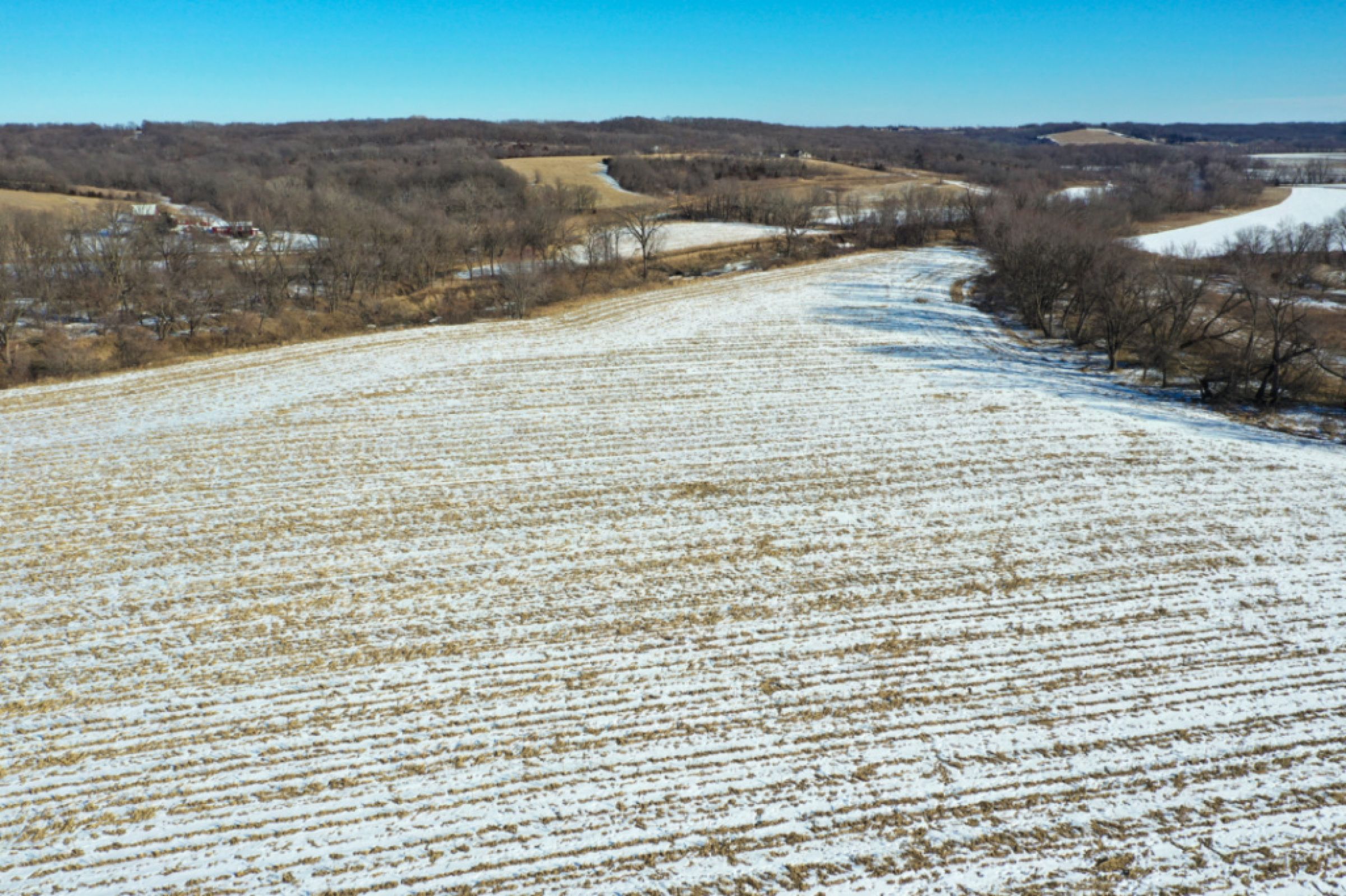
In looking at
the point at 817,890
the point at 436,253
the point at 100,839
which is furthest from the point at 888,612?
the point at 436,253

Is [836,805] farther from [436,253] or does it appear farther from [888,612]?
[436,253]

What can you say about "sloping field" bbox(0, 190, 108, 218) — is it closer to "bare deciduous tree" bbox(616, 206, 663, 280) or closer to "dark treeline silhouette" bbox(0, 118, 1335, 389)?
"dark treeline silhouette" bbox(0, 118, 1335, 389)

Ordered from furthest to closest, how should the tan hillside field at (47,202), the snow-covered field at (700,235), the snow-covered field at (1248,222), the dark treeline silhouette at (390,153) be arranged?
the dark treeline silhouette at (390,153) < the snow-covered field at (700,235) < the snow-covered field at (1248,222) < the tan hillside field at (47,202)

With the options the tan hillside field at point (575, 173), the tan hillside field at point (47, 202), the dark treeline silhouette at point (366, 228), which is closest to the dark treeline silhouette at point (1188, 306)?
the dark treeline silhouette at point (366, 228)

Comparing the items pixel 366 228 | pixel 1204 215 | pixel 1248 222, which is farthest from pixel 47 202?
pixel 1204 215

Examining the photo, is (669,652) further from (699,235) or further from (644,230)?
(699,235)

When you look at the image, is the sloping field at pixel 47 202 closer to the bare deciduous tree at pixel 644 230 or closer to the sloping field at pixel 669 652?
the bare deciduous tree at pixel 644 230

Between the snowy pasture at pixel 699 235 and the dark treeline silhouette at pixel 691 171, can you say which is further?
the dark treeline silhouette at pixel 691 171
